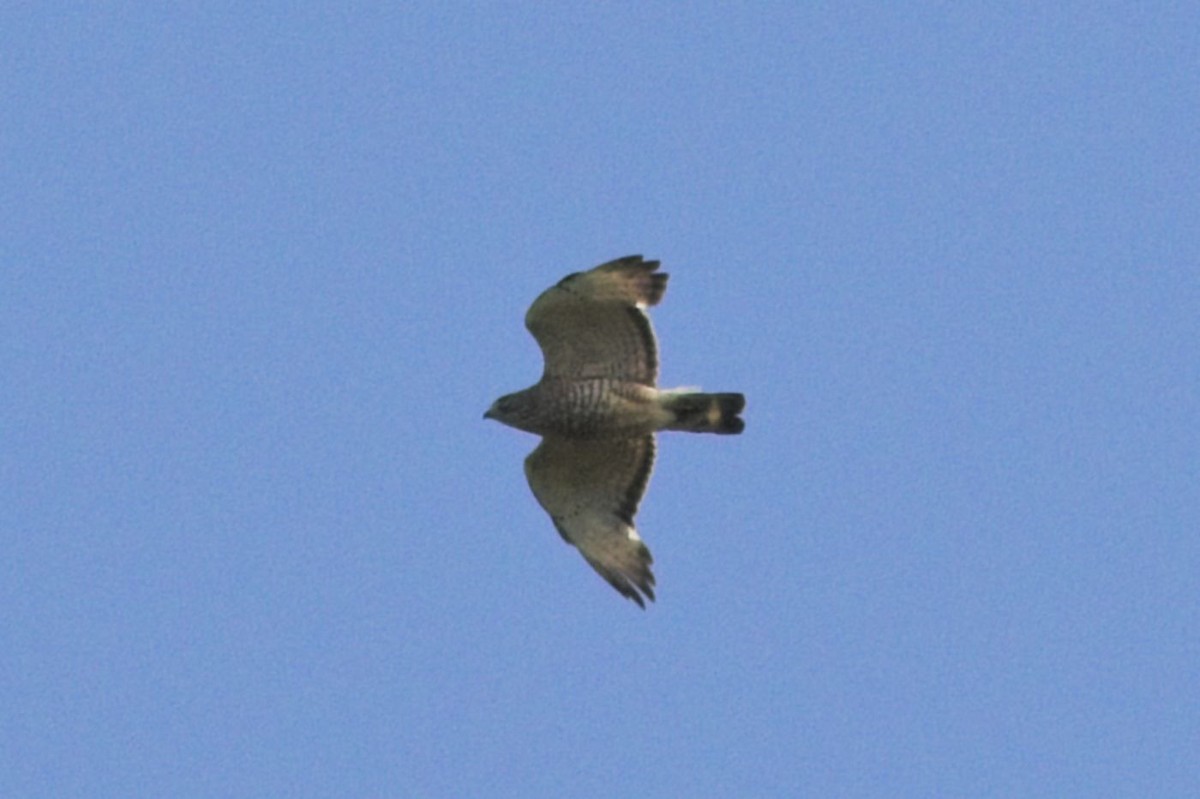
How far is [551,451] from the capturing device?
22.2 metres

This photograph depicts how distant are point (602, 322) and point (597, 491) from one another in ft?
5.01

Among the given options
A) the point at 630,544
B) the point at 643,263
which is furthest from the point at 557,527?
the point at 643,263

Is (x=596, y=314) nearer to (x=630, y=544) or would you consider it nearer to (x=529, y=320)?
(x=529, y=320)

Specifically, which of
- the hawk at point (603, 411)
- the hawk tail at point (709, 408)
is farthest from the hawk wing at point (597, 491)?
the hawk tail at point (709, 408)

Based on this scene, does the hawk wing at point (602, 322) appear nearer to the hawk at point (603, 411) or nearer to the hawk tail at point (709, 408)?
the hawk at point (603, 411)

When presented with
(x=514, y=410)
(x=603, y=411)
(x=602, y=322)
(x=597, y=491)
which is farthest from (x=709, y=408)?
(x=514, y=410)

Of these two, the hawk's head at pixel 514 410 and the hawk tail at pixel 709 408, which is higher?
the hawk tail at pixel 709 408

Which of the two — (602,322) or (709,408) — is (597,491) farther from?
(602,322)

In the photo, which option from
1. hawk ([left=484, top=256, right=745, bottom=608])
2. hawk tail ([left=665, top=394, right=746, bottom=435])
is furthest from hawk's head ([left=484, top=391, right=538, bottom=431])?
hawk tail ([left=665, top=394, right=746, bottom=435])

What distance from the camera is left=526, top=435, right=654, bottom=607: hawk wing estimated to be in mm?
22156

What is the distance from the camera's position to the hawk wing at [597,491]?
72.7ft

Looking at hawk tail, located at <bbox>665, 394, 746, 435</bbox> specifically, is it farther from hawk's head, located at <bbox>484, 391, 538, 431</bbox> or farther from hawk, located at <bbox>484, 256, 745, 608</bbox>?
hawk's head, located at <bbox>484, 391, 538, 431</bbox>

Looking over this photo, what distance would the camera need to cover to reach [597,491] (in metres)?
22.3

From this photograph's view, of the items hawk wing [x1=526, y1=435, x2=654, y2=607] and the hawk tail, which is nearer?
the hawk tail
